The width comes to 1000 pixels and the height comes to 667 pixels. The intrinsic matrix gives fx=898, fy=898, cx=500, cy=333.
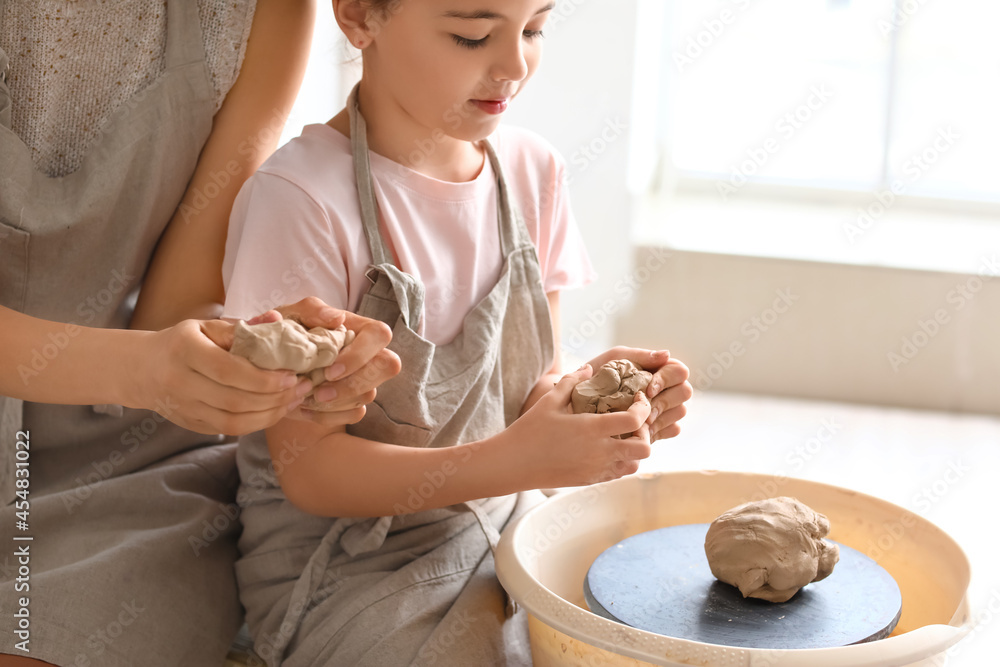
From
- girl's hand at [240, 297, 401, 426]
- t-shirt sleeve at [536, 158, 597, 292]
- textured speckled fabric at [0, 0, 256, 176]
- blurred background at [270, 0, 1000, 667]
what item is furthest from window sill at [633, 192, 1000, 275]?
girl's hand at [240, 297, 401, 426]

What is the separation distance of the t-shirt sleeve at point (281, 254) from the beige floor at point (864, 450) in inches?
55.1

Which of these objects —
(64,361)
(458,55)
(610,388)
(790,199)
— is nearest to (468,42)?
(458,55)

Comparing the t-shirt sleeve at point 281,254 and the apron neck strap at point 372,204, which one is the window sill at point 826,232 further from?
the t-shirt sleeve at point 281,254

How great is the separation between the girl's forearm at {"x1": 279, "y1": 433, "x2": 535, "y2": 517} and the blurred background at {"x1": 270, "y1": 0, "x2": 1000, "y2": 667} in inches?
67.0

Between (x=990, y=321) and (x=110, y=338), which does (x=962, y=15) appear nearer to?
(x=990, y=321)

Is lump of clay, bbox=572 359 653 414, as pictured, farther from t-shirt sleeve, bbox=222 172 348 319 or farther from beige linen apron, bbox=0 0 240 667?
beige linen apron, bbox=0 0 240 667

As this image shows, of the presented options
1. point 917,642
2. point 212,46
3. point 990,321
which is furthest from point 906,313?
point 212,46

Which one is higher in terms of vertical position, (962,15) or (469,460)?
(962,15)

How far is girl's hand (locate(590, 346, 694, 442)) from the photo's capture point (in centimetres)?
112

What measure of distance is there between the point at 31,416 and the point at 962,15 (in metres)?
3.07

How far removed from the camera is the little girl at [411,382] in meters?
1.05

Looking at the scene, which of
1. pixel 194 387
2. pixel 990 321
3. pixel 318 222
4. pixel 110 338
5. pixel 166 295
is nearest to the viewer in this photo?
pixel 194 387

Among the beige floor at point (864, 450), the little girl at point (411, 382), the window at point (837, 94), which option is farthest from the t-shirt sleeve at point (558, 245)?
the window at point (837, 94)

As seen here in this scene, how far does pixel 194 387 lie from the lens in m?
0.87
